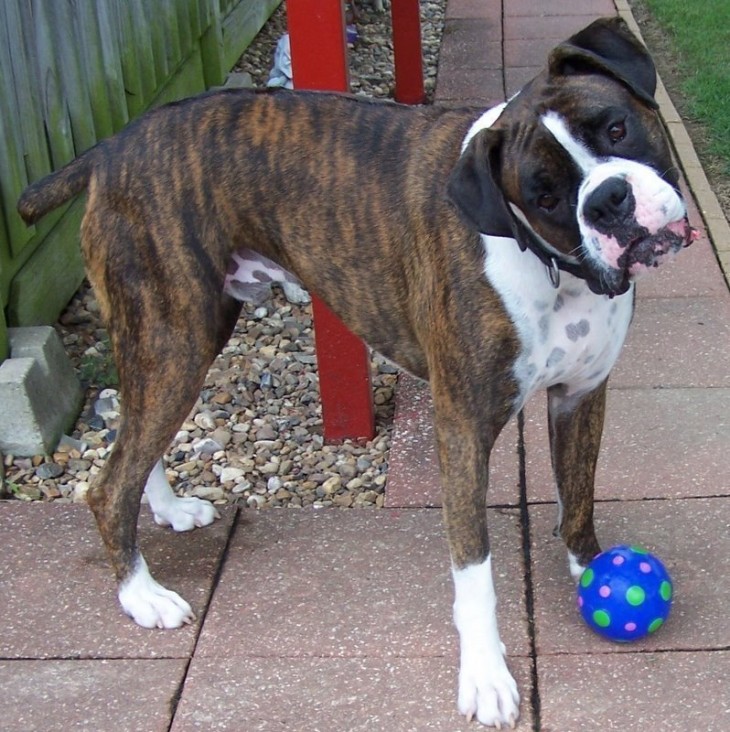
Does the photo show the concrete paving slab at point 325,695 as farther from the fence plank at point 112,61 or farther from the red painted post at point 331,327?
the fence plank at point 112,61

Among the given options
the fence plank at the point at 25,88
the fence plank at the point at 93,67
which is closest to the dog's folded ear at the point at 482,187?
the fence plank at the point at 25,88

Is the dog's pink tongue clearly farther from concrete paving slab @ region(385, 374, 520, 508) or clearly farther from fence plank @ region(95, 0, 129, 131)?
fence plank @ region(95, 0, 129, 131)

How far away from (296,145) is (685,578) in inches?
68.7

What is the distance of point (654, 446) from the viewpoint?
14.3ft

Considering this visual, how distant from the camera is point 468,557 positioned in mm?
3215

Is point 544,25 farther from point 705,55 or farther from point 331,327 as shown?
point 331,327

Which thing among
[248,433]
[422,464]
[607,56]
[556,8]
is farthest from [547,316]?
[556,8]

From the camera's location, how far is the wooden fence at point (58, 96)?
189 inches

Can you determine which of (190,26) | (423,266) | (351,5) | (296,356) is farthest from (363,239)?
(351,5)

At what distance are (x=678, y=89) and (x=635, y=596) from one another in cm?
581

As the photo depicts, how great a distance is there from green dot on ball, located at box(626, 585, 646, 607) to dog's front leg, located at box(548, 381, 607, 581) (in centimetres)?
36

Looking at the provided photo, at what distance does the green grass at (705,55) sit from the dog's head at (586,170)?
4145 millimetres

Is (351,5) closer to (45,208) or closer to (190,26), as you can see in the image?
(190,26)

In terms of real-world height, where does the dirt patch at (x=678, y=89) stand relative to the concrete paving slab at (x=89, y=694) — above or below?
below
